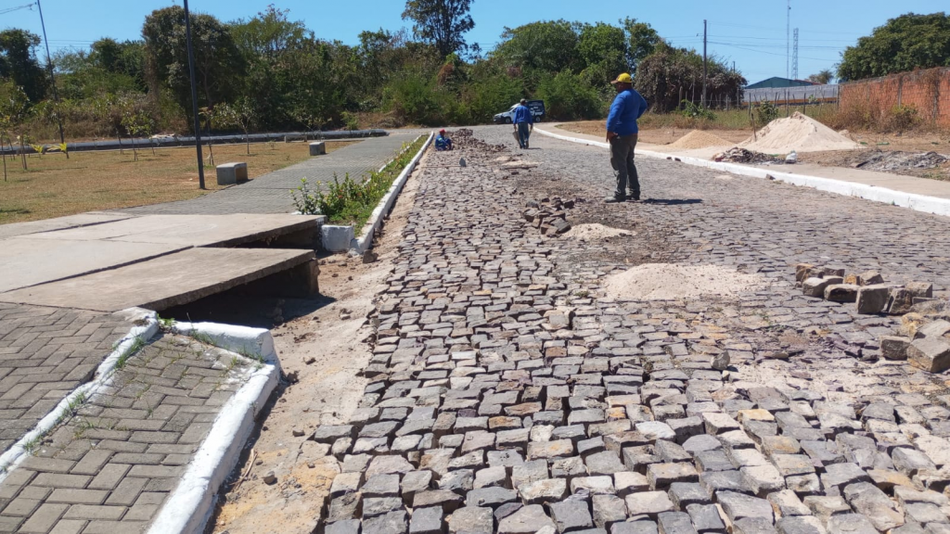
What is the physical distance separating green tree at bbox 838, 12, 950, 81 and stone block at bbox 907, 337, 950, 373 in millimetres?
57988

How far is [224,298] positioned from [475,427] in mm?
3753

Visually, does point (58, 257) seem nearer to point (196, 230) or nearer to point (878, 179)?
point (196, 230)

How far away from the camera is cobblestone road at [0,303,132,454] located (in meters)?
3.56

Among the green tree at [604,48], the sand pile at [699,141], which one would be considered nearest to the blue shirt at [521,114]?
the sand pile at [699,141]

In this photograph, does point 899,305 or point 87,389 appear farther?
point 899,305

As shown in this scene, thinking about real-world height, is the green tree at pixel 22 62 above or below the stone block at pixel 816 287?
above

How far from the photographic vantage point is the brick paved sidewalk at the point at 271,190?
485 inches

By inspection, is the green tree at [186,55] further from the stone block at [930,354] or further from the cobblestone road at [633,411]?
the stone block at [930,354]

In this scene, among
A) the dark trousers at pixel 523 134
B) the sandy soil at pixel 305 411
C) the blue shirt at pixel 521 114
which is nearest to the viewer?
the sandy soil at pixel 305 411

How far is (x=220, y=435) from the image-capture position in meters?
3.51

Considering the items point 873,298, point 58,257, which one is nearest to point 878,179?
point 873,298

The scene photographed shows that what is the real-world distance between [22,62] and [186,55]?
1851cm

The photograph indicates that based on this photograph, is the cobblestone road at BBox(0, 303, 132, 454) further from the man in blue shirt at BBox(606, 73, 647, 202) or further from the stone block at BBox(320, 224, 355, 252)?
the man in blue shirt at BBox(606, 73, 647, 202)

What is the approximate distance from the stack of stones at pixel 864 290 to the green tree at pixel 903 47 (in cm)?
5642
